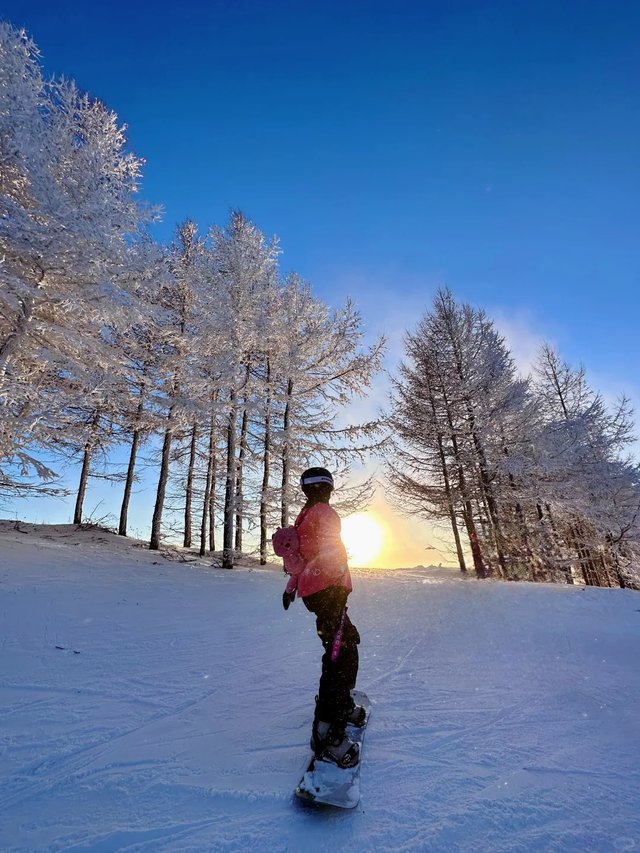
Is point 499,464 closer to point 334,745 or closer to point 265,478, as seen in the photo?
point 265,478

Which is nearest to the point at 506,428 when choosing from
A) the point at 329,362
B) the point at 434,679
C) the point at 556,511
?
the point at 556,511

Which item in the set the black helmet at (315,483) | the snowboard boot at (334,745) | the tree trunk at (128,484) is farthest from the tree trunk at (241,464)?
the snowboard boot at (334,745)

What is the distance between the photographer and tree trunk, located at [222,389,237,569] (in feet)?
41.4

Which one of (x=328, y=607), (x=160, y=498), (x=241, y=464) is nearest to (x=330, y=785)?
(x=328, y=607)

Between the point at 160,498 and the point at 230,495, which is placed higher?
the point at 160,498

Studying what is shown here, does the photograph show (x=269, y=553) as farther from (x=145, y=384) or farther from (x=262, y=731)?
(x=262, y=731)

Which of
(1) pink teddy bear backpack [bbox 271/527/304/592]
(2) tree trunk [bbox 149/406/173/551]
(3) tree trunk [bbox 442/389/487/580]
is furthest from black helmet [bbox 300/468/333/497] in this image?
(2) tree trunk [bbox 149/406/173/551]

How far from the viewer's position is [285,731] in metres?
3.24

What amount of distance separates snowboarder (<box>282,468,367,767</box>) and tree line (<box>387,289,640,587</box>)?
1128 cm

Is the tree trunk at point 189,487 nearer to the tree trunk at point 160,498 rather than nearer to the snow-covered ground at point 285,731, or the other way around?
the tree trunk at point 160,498

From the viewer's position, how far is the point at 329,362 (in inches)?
591

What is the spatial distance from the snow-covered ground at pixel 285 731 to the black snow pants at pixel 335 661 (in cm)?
40

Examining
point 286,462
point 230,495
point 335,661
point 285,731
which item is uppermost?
point 286,462

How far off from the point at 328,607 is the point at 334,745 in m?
0.86
